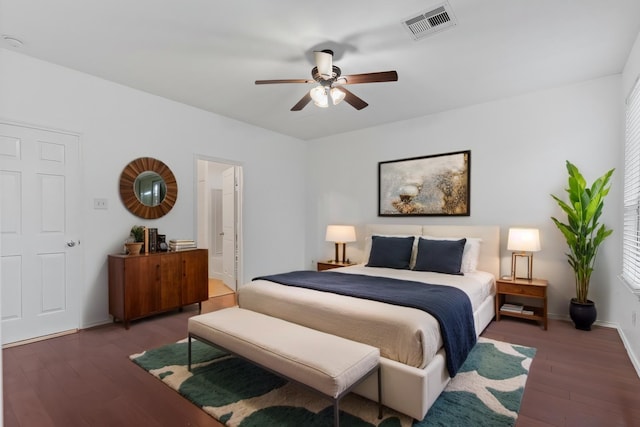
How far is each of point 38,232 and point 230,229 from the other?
2532 mm

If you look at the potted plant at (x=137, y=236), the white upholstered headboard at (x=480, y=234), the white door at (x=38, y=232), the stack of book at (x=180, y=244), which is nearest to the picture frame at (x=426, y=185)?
the white upholstered headboard at (x=480, y=234)

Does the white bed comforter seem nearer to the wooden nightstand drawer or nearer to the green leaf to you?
the wooden nightstand drawer

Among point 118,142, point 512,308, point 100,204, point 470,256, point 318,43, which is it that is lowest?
point 512,308

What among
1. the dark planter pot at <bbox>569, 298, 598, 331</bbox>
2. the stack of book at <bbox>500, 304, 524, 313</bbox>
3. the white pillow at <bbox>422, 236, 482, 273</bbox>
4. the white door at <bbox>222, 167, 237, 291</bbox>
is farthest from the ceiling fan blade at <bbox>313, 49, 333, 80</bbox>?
the dark planter pot at <bbox>569, 298, 598, 331</bbox>

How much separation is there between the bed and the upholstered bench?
117 mm

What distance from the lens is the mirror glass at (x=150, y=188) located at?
4.13 meters

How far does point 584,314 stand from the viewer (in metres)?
3.56

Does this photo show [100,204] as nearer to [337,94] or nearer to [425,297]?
[337,94]

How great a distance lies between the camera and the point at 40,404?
7.77 feet

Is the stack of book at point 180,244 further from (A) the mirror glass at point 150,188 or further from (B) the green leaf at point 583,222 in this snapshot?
(B) the green leaf at point 583,222

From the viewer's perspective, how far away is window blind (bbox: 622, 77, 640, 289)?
2930 millimetres

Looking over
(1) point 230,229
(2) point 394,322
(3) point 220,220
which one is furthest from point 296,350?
(3) point 220,220

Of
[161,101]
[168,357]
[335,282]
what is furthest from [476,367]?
[161,101]

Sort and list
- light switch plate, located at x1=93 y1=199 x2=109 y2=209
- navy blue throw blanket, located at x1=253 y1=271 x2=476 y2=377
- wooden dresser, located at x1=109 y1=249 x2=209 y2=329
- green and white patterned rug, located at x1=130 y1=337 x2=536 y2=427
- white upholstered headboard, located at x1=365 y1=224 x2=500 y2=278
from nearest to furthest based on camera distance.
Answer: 1. green and white patterned rug, located at x1=130 y1=337 x2=536 y2=427
2. navy blue throw blanket, located at x1=253 y1=271 x2=476 y2=377
3. wooden dresser, located at x1=109 y1=249 x2=209 y2=329
4. light switch plate, located at x1=93 y1=199 x2=109 y2=209
5. white upholstered headboard, located at x1=365 y1=224 x2=500 y2=278
